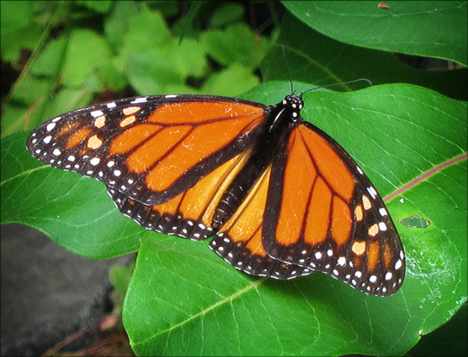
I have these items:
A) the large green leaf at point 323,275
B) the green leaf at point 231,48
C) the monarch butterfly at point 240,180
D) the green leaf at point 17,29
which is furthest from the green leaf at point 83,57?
the monarch butterfly at point 240,180

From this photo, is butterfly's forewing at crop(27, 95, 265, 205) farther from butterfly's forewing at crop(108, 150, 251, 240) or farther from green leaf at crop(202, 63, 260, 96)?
green leaf at crop(202, 63, 260, 96)

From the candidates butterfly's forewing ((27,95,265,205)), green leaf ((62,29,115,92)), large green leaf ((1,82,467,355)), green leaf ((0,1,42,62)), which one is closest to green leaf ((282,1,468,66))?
large green leaf ((1,82,467,355))

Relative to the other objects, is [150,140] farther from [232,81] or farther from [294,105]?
[232,81]

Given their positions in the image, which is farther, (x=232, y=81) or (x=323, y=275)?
(x=232, y=81)

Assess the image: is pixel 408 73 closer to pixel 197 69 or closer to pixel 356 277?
pixel 356 277

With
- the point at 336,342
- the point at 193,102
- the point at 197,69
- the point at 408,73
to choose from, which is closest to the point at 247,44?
the point at 197,69

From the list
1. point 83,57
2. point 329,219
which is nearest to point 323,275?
point 329,219
